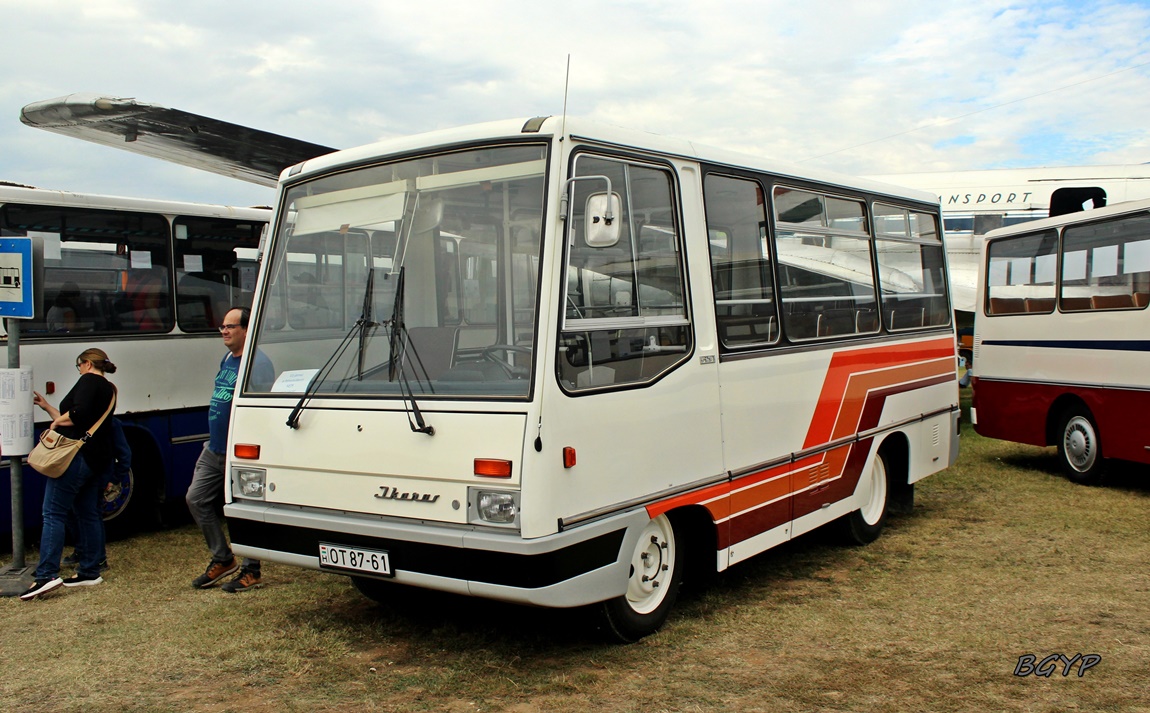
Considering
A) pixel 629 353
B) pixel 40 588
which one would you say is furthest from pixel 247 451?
pixel 40 588

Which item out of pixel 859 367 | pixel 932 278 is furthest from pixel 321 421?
pixel 932 278

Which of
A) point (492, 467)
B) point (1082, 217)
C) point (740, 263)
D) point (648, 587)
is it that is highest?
point (1082, 217)

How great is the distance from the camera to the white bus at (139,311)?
7.65 m

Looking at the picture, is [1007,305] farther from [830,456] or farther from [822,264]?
[830,456]

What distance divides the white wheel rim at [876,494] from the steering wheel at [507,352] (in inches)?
167

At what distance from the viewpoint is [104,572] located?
7152 mm

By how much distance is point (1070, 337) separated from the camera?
1058 cm

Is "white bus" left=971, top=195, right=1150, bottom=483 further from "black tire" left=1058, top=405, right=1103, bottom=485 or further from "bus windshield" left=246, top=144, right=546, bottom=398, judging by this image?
"bus windshield" left=246, top=144, right=546, bottom=398

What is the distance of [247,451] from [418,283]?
1.35 m

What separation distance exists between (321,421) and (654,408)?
68.0 inches

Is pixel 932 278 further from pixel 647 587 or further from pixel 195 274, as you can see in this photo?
pixel 195 274

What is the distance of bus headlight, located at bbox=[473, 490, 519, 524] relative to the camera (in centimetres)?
445

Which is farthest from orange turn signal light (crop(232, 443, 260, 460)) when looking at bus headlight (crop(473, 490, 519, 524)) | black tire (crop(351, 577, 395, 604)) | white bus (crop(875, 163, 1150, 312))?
white bus (crop(875, 163, 1150, 312))

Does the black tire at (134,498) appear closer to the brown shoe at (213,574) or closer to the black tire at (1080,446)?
the brown shoe at (213,574)
